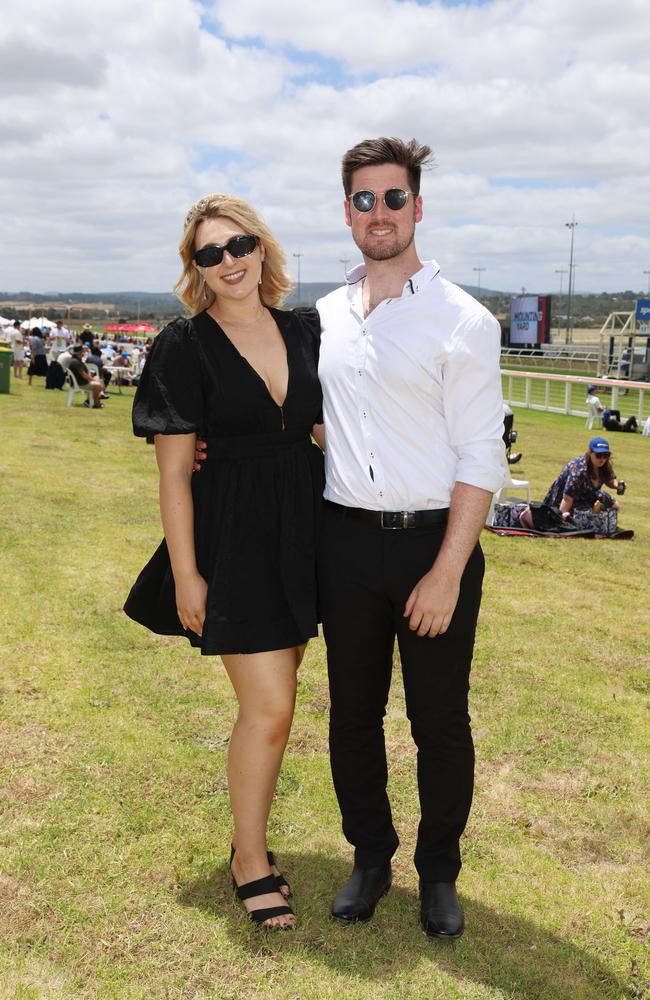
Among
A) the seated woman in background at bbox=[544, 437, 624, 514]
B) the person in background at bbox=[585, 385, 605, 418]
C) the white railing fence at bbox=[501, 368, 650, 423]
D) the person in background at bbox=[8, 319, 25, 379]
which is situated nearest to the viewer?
the seated woman in background at bbox=[544, 437, 624, 514]

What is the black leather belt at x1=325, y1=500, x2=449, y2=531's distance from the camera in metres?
2.67

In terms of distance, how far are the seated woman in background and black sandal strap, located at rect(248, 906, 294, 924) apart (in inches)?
297

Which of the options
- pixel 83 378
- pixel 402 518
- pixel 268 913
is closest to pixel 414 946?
pixel 268 913

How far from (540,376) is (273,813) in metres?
24.1

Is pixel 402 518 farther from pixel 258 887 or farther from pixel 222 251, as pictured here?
pixel 258 887

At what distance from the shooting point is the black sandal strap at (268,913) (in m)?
2.87

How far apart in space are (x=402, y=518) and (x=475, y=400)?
40 cm

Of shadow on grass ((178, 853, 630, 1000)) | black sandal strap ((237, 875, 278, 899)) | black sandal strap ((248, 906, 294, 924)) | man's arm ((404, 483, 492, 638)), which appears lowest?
shadow on grass ((178, 853, 630, 1000))

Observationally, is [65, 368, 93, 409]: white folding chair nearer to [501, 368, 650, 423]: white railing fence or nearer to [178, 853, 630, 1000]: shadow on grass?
[501, 368, 650, 423]: white railing fence

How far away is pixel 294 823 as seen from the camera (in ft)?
11.5

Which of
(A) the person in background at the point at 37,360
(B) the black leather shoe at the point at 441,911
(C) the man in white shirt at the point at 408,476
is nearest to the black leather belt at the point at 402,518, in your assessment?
(C) the man in white shirt at the point at 408,476

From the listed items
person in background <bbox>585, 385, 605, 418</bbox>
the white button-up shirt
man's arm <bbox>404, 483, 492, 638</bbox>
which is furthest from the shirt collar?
person in background <bbox>585, 385, 605, 418</bbox>

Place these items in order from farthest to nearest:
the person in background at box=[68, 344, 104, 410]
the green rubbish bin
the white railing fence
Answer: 1. the white railing fence
2. the green rubbish bin
3. the person in background at box=[68, 344, 104, 410]

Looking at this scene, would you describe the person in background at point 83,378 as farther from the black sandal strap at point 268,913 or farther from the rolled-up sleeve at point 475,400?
the rolled-up sleeve at point 475,400
